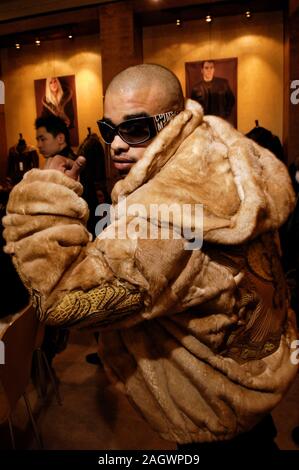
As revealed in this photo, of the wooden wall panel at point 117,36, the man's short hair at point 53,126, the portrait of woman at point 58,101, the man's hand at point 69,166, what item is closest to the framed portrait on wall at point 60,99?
the portrait of woman at point 58,101

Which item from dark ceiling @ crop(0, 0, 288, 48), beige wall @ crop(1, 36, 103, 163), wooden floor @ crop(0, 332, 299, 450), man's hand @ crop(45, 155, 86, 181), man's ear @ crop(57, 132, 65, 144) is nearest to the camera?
man's hand @ crop(45, 155, 86, 181)

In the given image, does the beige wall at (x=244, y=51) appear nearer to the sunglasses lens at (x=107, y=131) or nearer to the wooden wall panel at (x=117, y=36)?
the wooden wall panel at (x=117, y=36)

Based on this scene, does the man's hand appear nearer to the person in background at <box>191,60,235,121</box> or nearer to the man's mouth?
the man's mouth

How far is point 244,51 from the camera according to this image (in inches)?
225

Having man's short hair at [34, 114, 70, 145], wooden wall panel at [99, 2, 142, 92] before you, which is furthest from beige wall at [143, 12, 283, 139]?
man's short hair at [34, 114, 70, 145]

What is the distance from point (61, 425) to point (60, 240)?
2.13 meters

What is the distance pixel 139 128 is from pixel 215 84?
5.10m

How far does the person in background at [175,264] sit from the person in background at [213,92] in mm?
4923

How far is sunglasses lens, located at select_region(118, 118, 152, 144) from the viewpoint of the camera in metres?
1.12

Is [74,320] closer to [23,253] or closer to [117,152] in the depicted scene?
[23,253]

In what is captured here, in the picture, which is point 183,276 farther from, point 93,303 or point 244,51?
point 244,51

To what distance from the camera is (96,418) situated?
8.87 ft

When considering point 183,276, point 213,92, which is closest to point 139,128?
point 183,276

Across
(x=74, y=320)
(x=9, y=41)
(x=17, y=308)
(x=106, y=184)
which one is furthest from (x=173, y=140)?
(x=9, y=41)
